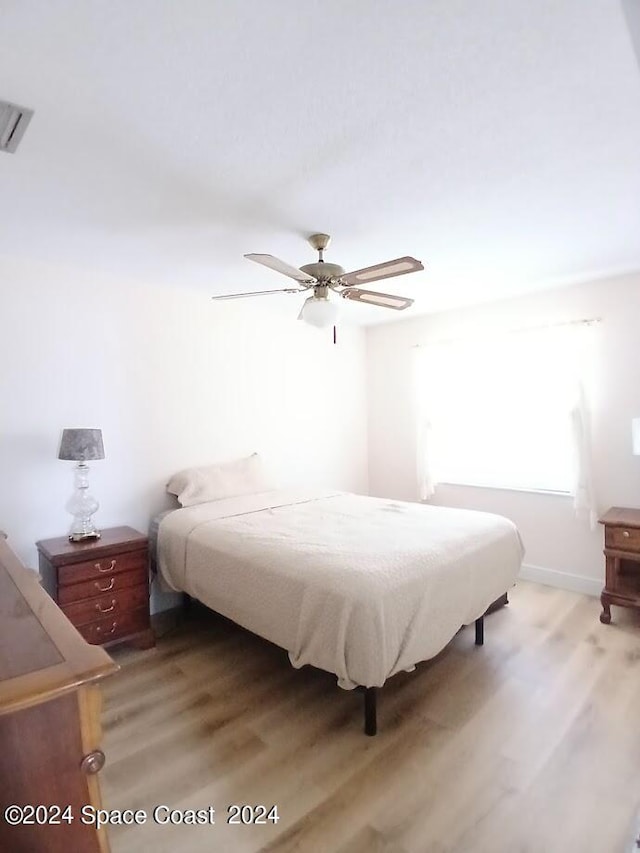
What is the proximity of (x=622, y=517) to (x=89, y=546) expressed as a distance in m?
3.44

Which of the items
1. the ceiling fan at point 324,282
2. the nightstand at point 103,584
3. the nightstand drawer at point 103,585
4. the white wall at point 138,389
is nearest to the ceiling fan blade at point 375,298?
the ceiling fan at point 324,282

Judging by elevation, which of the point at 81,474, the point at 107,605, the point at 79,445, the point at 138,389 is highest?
the point at 138,389

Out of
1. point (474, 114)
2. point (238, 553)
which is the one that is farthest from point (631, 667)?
point (474, 114)

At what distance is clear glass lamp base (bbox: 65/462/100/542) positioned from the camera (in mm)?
2771

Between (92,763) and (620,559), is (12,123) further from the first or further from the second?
(620,559)

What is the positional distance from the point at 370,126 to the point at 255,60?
18.5 inches

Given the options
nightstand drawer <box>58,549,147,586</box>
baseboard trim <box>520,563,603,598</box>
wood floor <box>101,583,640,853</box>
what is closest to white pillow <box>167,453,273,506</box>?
nightstand drawer <box>58,549,147,586</box>

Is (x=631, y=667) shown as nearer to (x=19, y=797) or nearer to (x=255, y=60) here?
(x=19, y=797)

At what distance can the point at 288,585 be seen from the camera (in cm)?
209

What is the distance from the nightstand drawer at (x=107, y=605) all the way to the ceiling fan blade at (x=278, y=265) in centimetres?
207

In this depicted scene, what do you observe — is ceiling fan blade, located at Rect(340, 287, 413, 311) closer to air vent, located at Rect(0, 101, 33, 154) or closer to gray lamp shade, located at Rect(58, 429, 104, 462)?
air vent, located at Rect(0, 101, 33, 154)

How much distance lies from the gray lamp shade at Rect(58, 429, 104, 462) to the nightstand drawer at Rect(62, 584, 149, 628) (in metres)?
0.83

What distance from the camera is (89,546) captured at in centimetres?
260

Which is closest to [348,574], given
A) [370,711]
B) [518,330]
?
[370,711]
